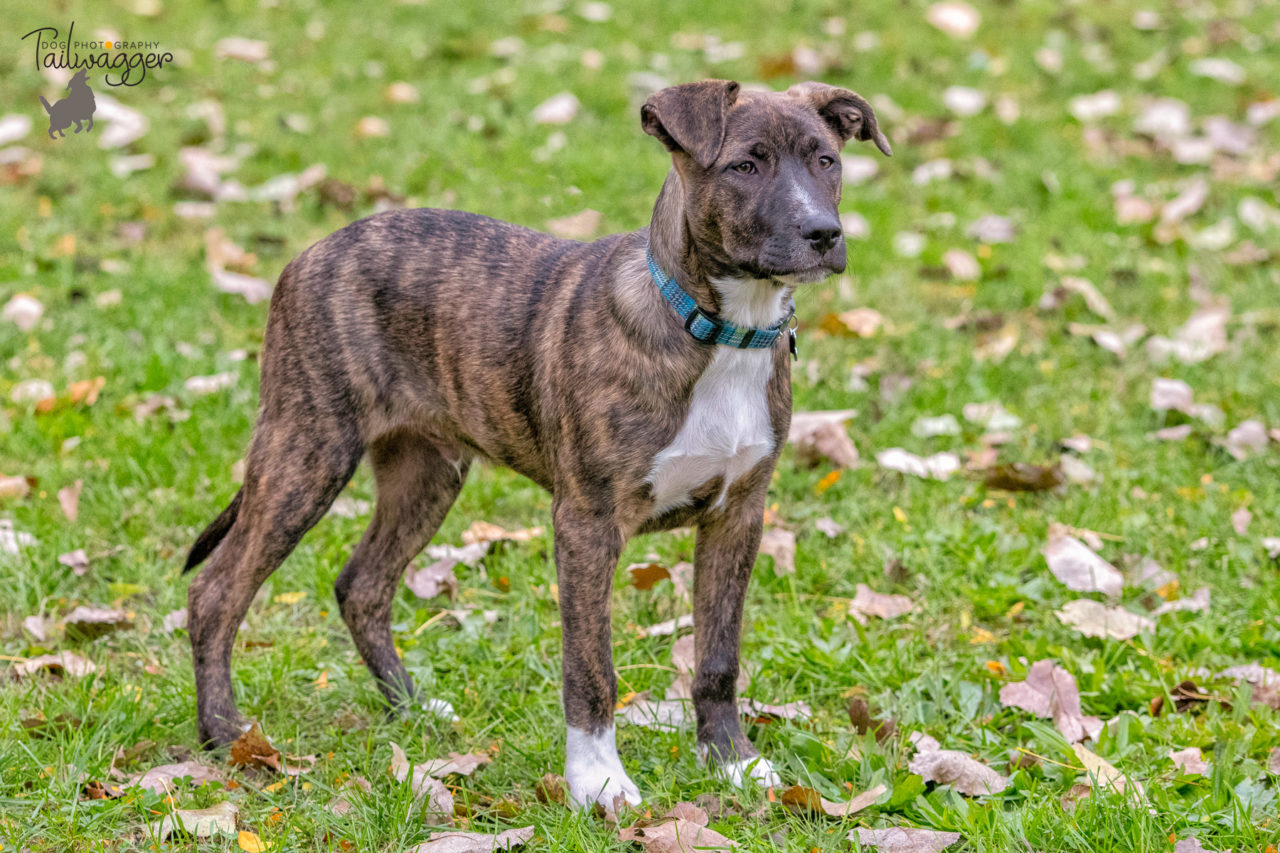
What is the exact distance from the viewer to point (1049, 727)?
353 cm

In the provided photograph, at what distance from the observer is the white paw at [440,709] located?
12.5 ft

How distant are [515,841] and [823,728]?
101cm

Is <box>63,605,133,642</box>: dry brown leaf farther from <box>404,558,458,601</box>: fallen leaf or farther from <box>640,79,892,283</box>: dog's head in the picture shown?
<box>640,79,892,283</box>: dog's head

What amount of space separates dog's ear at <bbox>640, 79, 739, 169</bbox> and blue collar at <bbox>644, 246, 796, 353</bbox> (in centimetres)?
32

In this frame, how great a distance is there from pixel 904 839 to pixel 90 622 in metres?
2.60

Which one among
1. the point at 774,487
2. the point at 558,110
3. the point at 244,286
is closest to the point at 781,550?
the point at 774,487

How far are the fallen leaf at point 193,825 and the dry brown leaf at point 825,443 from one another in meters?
2.58

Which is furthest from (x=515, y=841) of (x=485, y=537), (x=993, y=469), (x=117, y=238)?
(x=117, y=238)

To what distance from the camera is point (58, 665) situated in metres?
3.90

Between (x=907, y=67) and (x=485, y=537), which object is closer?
(x=485, y=537)

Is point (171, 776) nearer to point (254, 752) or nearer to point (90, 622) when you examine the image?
point (254, 752)

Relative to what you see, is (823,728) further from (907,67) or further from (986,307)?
(907,67)

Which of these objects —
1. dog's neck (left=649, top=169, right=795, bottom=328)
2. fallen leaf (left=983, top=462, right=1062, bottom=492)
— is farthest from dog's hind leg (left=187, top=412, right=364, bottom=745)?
fallen leaf (left=983, top=462, right=1062, bottom=492)

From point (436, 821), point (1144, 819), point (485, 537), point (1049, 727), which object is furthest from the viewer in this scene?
point (485, 537)
